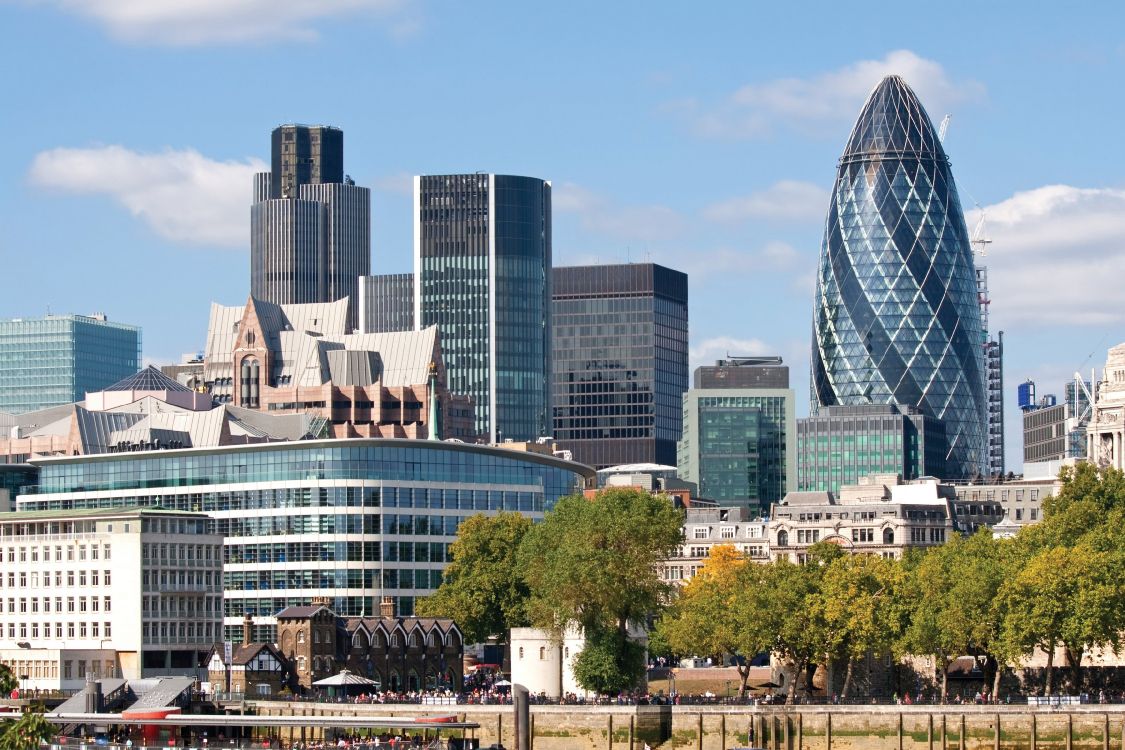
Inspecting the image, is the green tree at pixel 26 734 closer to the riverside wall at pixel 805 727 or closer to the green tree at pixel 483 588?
the riverside wall at pixel 805 727

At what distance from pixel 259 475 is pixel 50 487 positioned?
885 inches

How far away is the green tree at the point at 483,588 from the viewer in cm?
16775

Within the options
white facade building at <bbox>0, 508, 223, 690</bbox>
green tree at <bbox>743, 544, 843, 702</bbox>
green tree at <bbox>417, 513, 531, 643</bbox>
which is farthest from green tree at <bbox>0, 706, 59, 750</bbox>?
green tree at <bbox>417, 513, 531, 643</bbox>

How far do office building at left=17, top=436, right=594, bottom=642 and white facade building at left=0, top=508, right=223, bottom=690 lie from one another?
13.2m

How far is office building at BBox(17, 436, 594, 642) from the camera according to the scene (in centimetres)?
17850

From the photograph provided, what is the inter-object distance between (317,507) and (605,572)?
156 ft

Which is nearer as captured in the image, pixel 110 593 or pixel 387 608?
pixel 110 593

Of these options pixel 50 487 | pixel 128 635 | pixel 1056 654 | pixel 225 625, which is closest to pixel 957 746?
pixel 1056 654

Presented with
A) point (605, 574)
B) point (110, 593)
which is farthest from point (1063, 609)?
point (110, 593)

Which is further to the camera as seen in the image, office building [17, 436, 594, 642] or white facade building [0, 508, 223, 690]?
office building [17, 436, 594, 642]

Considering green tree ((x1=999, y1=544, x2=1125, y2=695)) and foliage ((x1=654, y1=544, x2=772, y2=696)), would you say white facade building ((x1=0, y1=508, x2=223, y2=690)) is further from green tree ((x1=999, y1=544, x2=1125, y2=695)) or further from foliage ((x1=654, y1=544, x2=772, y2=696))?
green tree ((x1=999, y1=544, x2=1125, y2=695))

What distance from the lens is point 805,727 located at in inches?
5044

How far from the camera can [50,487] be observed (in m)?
193

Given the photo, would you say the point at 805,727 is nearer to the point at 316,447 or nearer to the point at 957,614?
the point at 957,614
